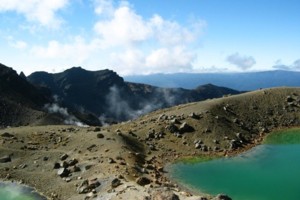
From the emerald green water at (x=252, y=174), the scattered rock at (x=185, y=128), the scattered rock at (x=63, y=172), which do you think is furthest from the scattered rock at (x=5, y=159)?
the scattered rock at (x=185, y=128)

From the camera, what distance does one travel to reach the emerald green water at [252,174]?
57225 millimetres

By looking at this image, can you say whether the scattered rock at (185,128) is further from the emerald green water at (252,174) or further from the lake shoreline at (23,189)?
the lake shoreline at (23,189)

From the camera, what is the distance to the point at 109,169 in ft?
194

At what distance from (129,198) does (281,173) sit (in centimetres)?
2979

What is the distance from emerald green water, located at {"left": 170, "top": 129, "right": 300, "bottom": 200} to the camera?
5722 cm

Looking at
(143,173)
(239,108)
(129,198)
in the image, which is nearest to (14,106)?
(239,108)

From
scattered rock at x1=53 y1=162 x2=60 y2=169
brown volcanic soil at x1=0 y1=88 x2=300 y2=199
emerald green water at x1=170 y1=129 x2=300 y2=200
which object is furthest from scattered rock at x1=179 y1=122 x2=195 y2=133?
scattered rock at x1=53 y1=162 x2=60 y2=169

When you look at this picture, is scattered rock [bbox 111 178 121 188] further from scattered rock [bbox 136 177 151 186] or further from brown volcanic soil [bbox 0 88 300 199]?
scattered rock [bbox 136 177 151 186]

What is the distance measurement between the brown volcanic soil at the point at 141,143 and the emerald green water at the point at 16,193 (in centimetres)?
156

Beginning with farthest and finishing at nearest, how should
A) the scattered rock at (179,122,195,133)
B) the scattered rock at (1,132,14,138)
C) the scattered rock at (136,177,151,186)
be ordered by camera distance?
the scattered rock at (179,122,195,133) → the scattered rock at (1,132,14,138) → the scattered rock at (136,177,151,186)

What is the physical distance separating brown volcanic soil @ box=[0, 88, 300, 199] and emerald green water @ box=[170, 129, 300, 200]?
369 cm

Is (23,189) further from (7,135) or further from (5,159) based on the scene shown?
(7,135)

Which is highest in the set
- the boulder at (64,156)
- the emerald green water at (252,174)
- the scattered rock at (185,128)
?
the scattered rock at (185,128)

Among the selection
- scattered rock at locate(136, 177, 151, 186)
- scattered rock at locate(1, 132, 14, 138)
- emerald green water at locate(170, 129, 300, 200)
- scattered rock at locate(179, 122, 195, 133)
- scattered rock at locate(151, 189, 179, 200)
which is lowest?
emerald green water at locate(170, 129, 300, 200)
